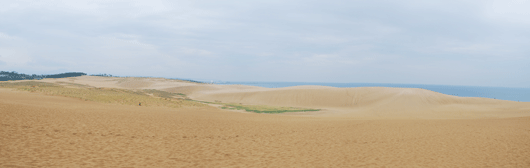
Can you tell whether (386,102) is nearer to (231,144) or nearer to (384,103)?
(384,103)

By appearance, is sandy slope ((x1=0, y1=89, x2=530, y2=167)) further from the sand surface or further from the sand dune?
the sand dune

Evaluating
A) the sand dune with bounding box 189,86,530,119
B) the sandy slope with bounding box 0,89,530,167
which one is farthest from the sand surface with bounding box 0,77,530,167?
the sand dune with bounding box 189,86,530,119

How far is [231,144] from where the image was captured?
10.6 m

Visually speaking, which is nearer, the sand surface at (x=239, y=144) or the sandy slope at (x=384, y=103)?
the sand surface at (x=239, y=144)

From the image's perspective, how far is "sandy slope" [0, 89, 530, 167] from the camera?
8.16 meters

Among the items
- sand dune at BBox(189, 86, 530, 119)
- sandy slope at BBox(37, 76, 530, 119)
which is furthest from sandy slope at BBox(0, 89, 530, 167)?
sand dune at BBox(189, 86, 530, 119)

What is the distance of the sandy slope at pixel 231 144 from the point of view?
816 cm

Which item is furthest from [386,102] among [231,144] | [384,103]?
[231,144]

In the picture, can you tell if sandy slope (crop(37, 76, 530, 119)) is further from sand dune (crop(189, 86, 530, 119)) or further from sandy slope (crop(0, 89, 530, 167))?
sandy slope (crop(0, 89, 530, 167))

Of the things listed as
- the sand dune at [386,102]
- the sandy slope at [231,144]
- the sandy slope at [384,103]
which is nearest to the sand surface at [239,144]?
the sandy slope at [231,144]

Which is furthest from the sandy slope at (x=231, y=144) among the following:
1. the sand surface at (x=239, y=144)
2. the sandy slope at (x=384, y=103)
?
the sandy slope at (x=384, y=103)

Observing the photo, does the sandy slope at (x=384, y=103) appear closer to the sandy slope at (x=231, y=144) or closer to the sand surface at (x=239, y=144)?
the sand surface at (x=239, y=144)

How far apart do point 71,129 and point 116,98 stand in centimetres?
1714

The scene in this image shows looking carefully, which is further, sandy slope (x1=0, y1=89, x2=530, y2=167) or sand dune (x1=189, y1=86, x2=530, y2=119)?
sand dune (x1=189, y1=86, x2=530, y2=119)
